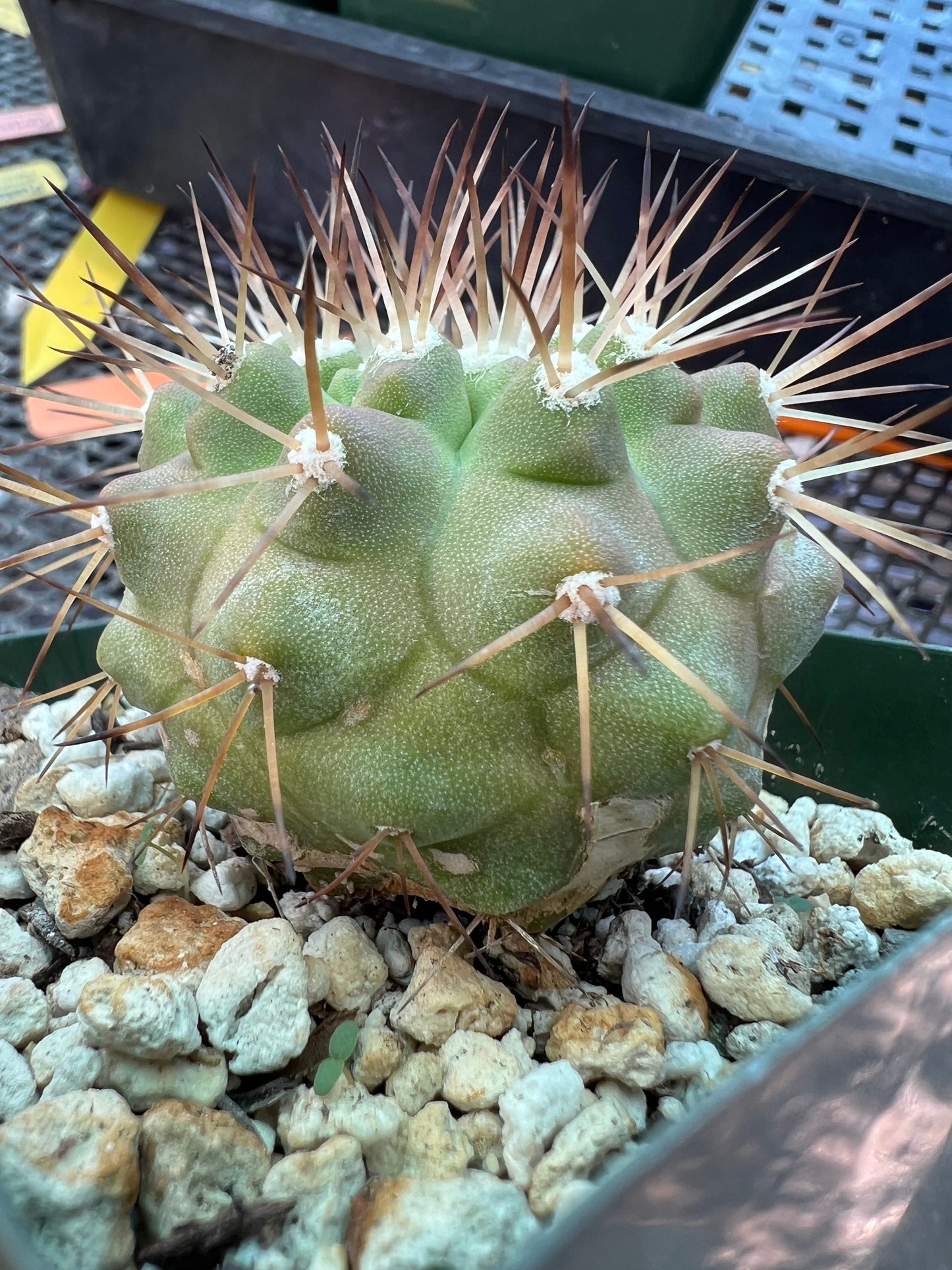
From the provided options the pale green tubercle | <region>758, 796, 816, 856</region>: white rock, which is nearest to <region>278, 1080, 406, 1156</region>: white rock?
the pale green tubercle

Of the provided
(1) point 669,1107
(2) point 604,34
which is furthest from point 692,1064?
(2) point 604,34

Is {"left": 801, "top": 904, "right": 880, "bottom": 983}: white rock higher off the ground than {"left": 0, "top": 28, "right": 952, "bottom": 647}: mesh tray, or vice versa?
{"left": 801, "top": 904, "right": 880, "bottom": 983}: white rock

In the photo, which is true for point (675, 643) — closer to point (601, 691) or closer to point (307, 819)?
point (601, 691)

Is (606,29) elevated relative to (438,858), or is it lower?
elevated

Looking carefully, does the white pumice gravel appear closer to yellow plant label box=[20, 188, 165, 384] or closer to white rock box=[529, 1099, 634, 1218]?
white rock box=[529, 1099, 634, 1218]

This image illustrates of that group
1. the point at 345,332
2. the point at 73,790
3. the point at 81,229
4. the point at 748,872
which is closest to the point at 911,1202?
the point at 748,872

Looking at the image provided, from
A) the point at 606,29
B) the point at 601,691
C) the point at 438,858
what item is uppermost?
the point at 606,29
